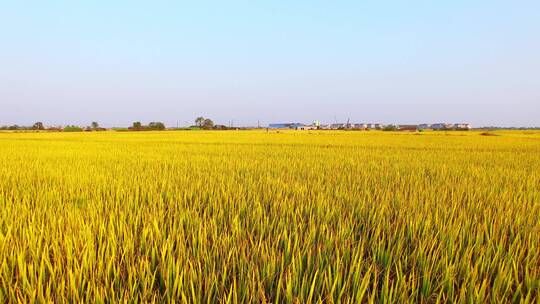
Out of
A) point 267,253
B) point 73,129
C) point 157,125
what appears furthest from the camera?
point 157,125

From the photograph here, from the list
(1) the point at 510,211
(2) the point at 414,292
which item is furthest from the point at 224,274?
(1) the point at 510,211

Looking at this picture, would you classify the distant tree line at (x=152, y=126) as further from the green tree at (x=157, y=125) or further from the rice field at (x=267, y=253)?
the rice field at (x=267, y=253)

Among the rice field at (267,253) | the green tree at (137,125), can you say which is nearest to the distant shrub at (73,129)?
the green tree at (137,125)

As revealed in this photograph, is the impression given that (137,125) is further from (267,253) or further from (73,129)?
(267,253)

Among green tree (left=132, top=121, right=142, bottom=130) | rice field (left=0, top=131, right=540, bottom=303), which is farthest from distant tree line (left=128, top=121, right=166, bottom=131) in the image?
rice field (left=0, top=131, right=540, bottom=303)

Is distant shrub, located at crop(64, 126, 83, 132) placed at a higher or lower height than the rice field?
higher

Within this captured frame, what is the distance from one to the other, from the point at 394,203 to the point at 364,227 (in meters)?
0.94

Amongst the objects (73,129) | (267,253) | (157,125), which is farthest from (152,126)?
(267,253)

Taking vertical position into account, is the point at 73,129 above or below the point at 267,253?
above

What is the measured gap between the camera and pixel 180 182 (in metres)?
4.01

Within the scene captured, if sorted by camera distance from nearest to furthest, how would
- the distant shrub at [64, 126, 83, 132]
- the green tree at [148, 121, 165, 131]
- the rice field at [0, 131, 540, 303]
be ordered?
the rice field at [0, 131, 540, 303]
the distant shrub at [64, 126, 83, 132]
the green tree at [148, 121, 165, 131]

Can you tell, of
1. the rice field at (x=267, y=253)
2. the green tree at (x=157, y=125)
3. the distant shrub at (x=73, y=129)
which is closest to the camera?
the rice field at (x=267, y=253)

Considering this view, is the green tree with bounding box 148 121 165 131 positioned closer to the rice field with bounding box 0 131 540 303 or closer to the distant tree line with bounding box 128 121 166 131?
the distant tree line with bounding box 128 121 166 131

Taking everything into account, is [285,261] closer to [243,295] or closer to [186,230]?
[243,295]
